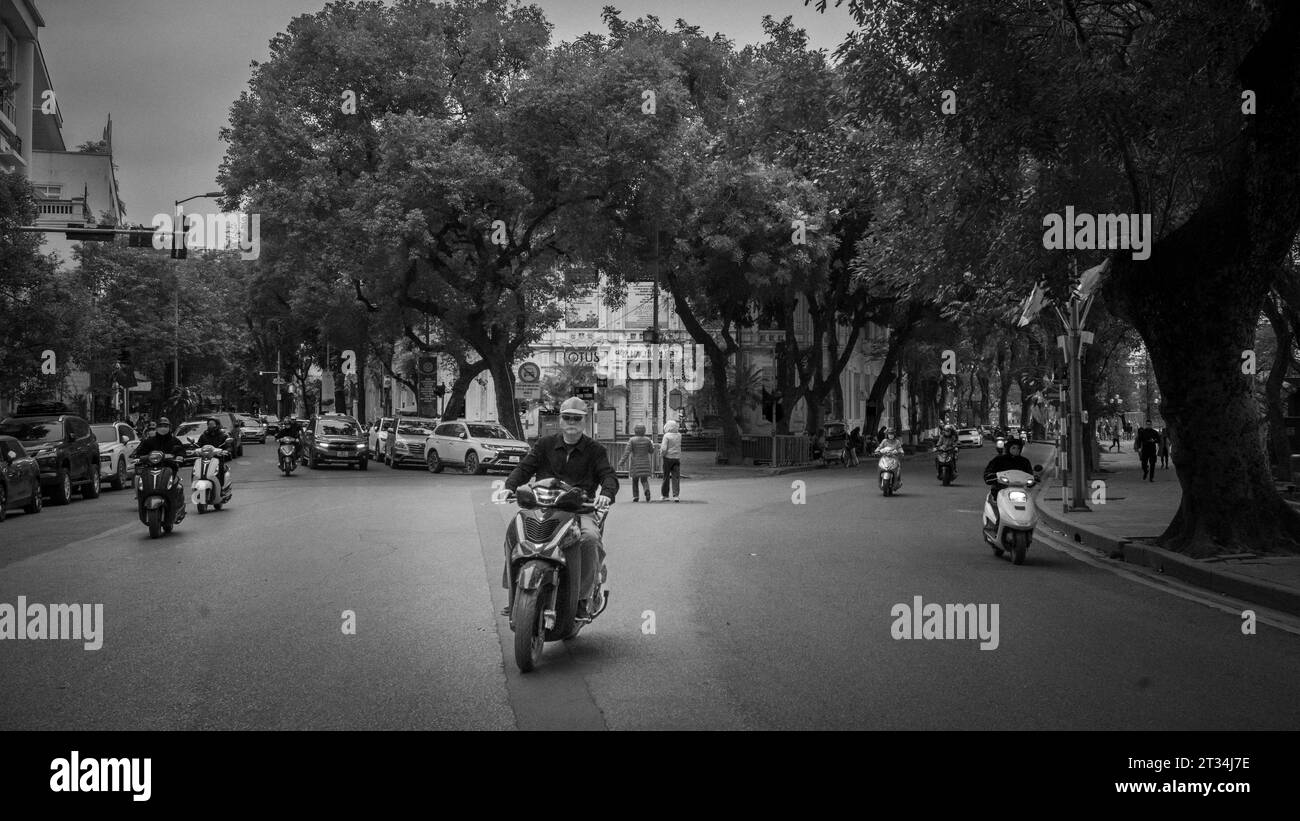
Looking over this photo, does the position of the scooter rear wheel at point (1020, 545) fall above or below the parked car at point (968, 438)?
above

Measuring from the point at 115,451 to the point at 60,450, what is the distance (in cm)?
529

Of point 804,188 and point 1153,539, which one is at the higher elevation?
point 804,188

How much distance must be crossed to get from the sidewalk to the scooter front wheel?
646cm

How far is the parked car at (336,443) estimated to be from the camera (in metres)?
36.9

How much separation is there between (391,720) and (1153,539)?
37.3 ft

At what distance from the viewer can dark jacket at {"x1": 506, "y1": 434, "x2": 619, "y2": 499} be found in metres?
8.04

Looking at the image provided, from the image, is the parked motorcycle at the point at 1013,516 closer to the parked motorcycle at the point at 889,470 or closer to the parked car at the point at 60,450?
the parked motorcycle at the point at 889,470

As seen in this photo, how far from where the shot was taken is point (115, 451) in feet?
92.8

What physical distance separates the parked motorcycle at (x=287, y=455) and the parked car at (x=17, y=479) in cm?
1182

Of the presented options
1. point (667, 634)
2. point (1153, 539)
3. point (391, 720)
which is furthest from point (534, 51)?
point (391, 720)

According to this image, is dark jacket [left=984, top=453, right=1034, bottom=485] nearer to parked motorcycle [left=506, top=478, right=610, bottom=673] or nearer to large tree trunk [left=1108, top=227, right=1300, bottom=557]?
large tree trunk [left=1108, top=227, right=1300, bottom=557]

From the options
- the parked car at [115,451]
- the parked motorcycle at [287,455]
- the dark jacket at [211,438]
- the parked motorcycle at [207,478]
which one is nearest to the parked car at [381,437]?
the parked motorcycle at [287,455]
